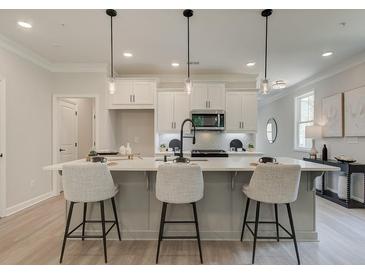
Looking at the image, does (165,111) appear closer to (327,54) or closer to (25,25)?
(25,25)

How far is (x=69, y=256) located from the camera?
2.22 meters

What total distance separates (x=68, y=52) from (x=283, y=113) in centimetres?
616

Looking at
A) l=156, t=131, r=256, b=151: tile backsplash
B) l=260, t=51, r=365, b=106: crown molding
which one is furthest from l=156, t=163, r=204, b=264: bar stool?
l=260, t=51, r=365, b=106: crown molding

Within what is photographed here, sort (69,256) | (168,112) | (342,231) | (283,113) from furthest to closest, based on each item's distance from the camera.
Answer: (283,113) < (168,112) < (342,231) < (69,256)

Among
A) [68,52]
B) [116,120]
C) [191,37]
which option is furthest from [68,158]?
[191,37]

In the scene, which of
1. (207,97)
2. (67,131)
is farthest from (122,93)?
(207,97)

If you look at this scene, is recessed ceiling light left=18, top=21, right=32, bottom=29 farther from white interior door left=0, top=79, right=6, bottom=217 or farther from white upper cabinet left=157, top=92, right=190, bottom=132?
white upper cabinet left=157, top=92, right=190, bottom=132

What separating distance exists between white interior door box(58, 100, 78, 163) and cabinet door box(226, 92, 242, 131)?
141 inches

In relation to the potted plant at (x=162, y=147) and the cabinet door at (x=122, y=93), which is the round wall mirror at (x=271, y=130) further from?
the cabinet door at (x=122, y=93)

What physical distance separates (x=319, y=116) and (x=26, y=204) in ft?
20.4

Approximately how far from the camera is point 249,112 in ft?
15.7

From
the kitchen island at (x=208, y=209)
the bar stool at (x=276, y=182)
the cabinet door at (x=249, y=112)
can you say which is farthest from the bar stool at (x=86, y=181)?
the cabinet door at (x=249, y=112)

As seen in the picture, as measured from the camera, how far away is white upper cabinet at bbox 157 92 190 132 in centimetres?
472

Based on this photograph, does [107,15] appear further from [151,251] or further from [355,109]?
[355,109]
